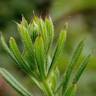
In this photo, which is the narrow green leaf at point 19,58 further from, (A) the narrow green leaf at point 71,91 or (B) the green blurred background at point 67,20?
(B) the green blurred background at point 67,20

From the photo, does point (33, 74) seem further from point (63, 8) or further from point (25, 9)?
point (25, 9)

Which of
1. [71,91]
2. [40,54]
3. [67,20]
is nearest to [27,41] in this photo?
[40,54]

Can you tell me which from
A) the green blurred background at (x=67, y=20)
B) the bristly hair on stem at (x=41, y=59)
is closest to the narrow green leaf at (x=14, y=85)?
the bristly hair on stem at (x=41, y=59)

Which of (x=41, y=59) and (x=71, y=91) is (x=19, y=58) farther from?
(x=71, y=91)

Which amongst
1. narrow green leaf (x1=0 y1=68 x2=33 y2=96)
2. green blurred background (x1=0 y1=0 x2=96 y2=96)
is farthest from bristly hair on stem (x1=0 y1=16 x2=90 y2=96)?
green blurred background (x1=0 y1=0 x2=96 y2=96)

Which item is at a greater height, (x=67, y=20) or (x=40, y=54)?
(x=40, y=54)

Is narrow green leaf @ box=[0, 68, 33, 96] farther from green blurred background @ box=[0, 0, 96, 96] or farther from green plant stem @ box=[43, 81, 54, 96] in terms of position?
green blurred background @ box=[0, 0, 96, 96]

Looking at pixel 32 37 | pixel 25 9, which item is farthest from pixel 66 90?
pixel 25 9

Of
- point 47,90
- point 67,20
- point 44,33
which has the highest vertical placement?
point 44,33
